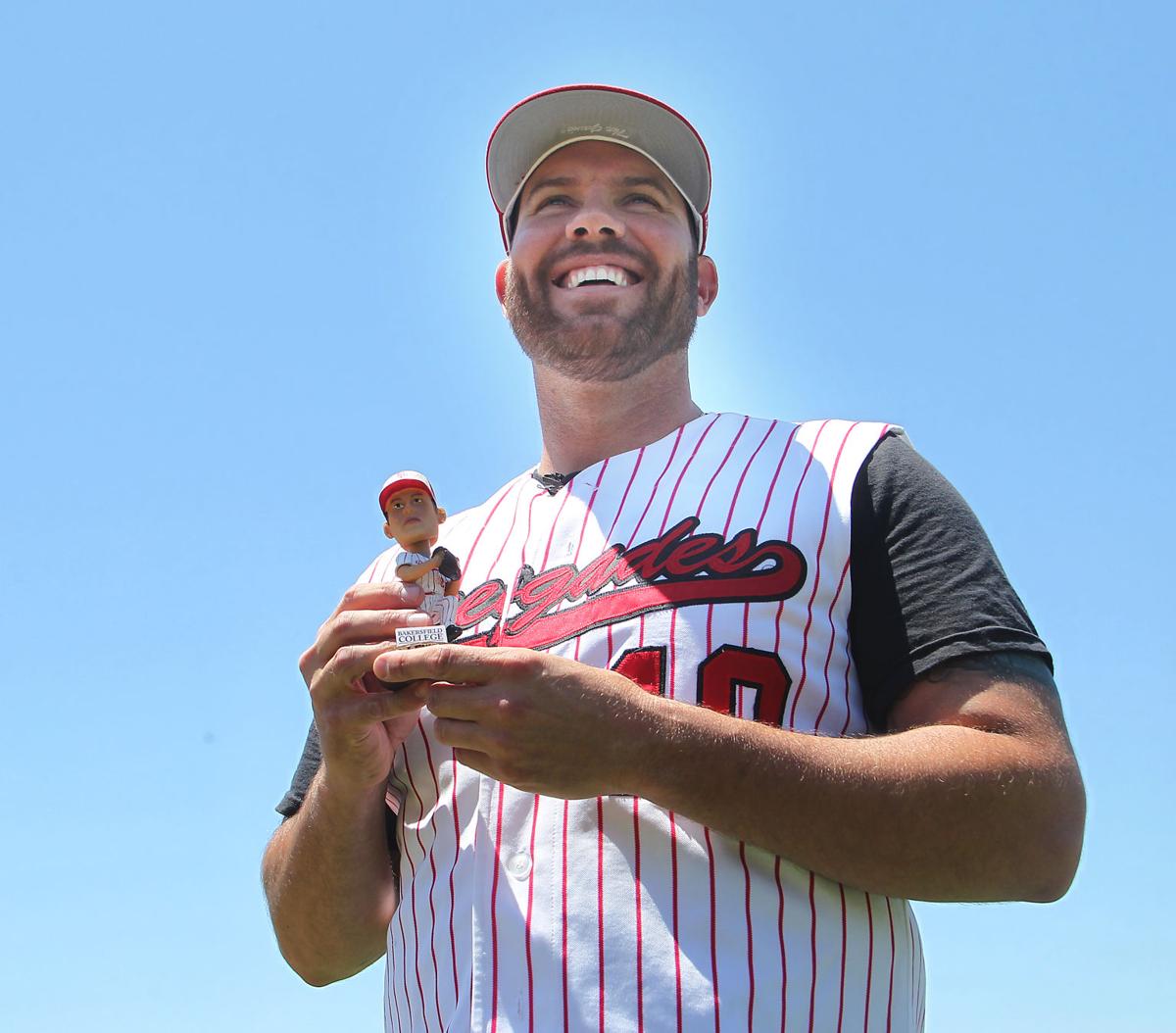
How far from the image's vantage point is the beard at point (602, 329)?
383 centimetres

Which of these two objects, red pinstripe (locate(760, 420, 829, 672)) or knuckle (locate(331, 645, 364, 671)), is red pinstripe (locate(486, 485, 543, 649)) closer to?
knuckle (locate(331, 645, 364, 671))

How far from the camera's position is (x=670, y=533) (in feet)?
10.3

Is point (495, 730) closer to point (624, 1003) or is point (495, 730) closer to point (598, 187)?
point (624, 1003)

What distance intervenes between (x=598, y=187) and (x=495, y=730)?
2172 millimetres

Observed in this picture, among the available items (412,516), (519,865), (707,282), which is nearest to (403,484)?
(412,516)

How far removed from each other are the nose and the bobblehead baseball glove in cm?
128

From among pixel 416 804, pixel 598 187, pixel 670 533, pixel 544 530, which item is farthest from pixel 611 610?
pixel 598 187

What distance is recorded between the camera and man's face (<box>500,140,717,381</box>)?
385 centimetres

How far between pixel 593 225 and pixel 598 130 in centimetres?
47

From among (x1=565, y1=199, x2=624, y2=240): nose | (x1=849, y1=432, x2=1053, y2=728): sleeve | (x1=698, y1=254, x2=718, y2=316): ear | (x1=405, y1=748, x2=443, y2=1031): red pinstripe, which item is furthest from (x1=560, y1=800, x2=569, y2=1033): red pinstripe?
(x1=698, y1=254, x2=718, y2=316): ear

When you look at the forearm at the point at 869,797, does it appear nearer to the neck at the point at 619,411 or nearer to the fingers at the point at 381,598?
the fingers at the point at 381,598

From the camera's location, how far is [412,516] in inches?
119

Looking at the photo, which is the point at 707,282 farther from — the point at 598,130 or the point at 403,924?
the point at 403,924

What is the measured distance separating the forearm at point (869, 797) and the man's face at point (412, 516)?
78cm
